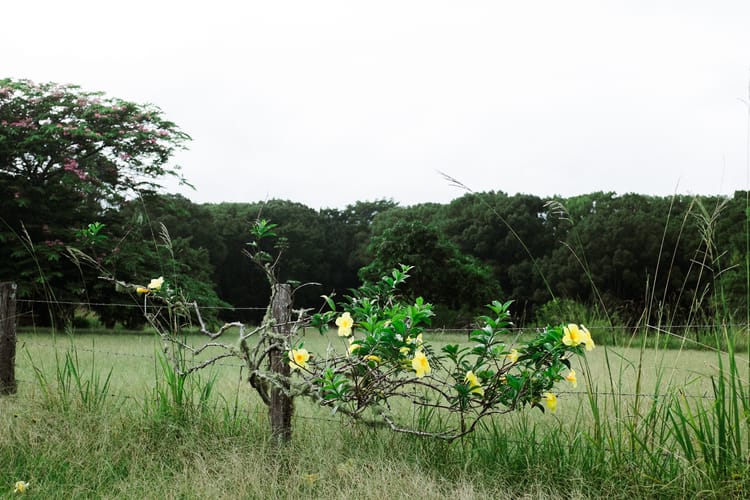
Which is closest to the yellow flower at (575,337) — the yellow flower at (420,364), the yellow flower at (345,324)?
the yellow flower at (420,364)

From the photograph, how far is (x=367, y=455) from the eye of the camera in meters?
3.16

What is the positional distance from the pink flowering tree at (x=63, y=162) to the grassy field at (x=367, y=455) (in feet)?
39.4

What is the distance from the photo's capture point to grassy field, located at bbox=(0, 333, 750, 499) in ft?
9.03

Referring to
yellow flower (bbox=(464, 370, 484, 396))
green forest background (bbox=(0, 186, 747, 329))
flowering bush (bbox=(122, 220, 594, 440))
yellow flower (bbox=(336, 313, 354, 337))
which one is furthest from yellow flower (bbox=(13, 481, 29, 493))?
green forest background (bbox=(0, 186, 747, 329))

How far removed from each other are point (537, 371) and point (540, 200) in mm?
26707

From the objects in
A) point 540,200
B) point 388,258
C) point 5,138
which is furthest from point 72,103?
point 540,200

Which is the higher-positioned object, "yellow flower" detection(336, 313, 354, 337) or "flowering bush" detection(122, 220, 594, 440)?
"yellow flower" detection(336, 313, 354, 337)

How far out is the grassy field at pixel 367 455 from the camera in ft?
9.03

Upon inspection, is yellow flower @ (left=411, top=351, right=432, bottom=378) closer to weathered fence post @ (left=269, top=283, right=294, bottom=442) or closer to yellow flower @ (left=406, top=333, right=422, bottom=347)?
yellow flower @ (left=406, top=333, right=422, bottom=347)

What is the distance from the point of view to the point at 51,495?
3113 millimetres

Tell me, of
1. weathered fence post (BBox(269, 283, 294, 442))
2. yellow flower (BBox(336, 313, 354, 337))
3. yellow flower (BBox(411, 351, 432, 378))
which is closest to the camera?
yellow flower (BBox(411, 351, 432, 378))

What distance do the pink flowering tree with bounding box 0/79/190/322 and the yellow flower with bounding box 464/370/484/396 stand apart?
13487mm

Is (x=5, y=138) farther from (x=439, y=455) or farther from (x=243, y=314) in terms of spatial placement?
(x=439, y=455)

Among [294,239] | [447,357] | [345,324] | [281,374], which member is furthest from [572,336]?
[294,239]
